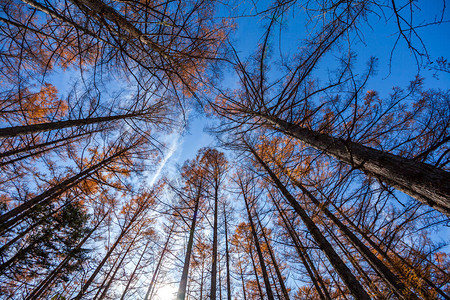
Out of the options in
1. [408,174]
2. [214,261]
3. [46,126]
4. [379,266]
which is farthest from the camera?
[214,261]

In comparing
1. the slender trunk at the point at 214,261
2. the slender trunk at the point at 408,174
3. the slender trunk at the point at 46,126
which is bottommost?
the slender trunk at the point at 408,174

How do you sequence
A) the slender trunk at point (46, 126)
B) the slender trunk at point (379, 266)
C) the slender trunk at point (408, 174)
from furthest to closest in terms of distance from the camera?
the slender trunk at point (46, 126) → the slender trunk at point (379, 266) → the slender trunk at point (408, 174)

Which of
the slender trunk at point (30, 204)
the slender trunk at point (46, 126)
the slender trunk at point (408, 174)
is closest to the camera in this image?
the slender trunk at point (408, 174)

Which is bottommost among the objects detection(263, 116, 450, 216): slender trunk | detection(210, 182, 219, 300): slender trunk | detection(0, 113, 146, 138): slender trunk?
detection(263, 116, 450, 216): slender trunk

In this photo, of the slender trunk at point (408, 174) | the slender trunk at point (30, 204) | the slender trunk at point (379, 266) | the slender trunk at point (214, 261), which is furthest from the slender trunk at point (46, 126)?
the slender trunk at point (408, 174)

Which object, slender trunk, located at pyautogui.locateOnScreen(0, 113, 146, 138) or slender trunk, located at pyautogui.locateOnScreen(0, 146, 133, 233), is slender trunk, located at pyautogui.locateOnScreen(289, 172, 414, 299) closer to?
slender trunk, located at pyautogui.locateOnScreen(0, 113, 146, 138)

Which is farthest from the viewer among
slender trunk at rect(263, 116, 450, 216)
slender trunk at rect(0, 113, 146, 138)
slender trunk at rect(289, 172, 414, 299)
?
slender trunk at rect(0, 113, 146, 138)

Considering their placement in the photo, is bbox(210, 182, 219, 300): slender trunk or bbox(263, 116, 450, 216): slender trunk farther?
bbox(210, 182, 219, 300): slender trunk

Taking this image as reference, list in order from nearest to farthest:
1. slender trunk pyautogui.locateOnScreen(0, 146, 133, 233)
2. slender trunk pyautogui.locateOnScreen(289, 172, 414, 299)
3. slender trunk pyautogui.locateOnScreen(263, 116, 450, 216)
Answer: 1. slender trunk pyautogui.locateOnScreen(263, 116, 450, 216)
2. slender trunk pyautogui.locateOnScreen(289, 172, 414, 299)
3. slender trunk pyautogui.locateOnScreen(0, 146, 133, 233)

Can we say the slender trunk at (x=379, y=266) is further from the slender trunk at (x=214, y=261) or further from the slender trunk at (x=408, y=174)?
the slender trunk at (x=214, y=261)

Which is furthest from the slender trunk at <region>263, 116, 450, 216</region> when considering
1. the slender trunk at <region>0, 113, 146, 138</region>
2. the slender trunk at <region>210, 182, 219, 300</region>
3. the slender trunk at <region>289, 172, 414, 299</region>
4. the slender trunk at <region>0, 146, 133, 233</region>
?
the slender trunk at <region>0, 146, 133, 233</region>

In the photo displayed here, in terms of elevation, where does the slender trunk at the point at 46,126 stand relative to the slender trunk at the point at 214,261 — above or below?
above

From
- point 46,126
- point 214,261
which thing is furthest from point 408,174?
point 46,126

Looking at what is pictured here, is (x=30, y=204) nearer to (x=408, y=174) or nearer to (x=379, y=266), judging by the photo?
(x=408, y=174)
